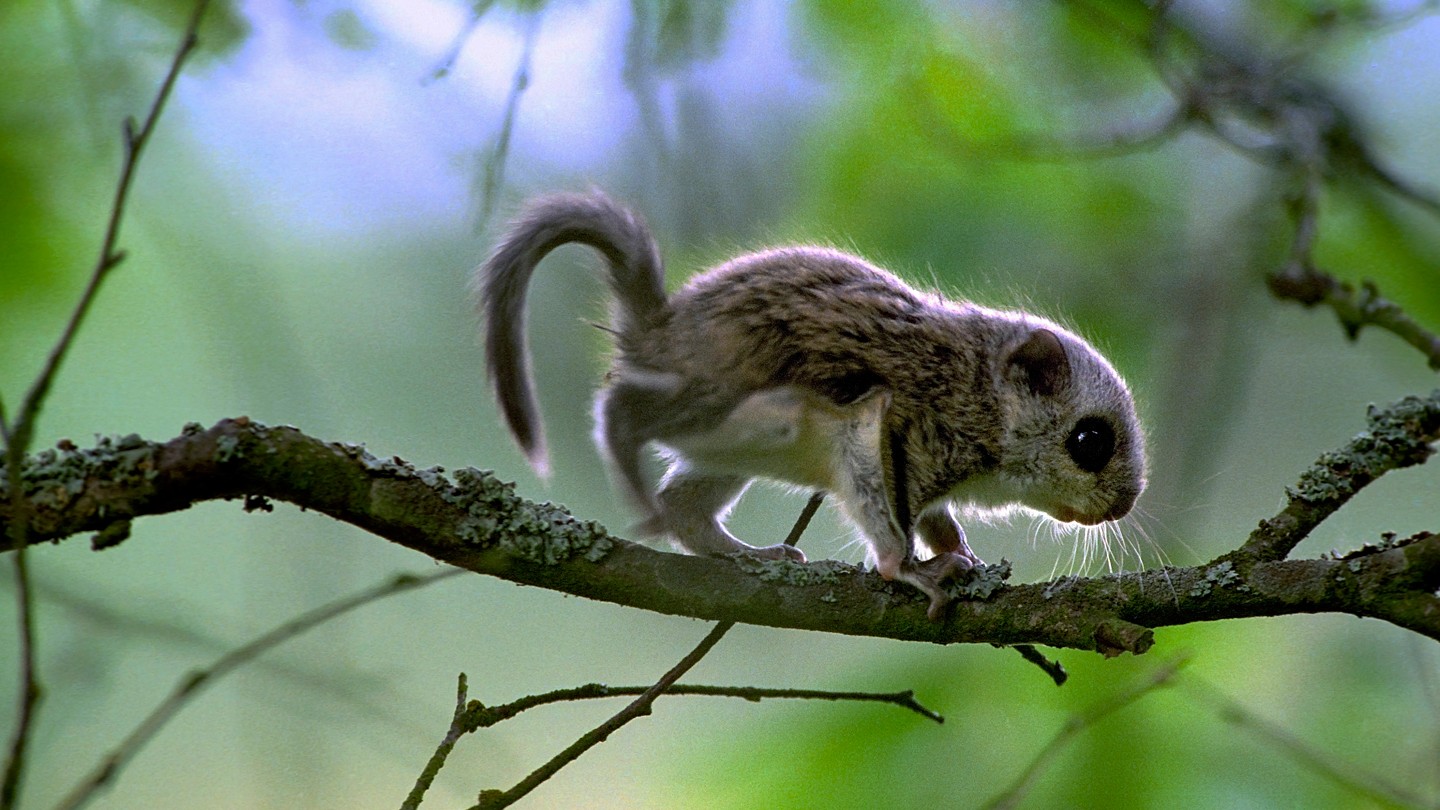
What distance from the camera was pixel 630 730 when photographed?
4.98 m

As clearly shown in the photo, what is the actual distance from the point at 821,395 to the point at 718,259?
701 mm

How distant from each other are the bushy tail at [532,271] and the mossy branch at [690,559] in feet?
2.22

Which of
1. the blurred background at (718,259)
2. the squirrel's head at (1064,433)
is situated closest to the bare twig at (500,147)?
the blurred background at (718,259)

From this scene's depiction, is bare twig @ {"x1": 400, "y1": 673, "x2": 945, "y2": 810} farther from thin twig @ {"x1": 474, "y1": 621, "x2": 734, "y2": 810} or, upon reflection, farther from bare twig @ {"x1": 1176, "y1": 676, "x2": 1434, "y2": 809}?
bare twig @ {"x1": 1176, "y1": 676, "x2": 1434, "y2": 809}

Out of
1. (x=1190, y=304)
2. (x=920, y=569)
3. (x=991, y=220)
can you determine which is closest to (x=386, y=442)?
(x=991, y=220)

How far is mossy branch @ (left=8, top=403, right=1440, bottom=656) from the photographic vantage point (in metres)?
1.94

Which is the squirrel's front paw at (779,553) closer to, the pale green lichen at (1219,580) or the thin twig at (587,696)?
the thin twig at (587,696)

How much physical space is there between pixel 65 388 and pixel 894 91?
10.4 feet

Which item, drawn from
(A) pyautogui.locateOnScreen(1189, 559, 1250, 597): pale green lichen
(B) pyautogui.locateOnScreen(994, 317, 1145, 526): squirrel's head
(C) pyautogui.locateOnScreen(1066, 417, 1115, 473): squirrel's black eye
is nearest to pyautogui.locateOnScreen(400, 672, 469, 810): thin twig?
(A) pyautogui.locateOnScreen(1189, 559, 1250, 597): pale green lichen

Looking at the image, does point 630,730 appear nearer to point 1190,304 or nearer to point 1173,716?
point 1173,716

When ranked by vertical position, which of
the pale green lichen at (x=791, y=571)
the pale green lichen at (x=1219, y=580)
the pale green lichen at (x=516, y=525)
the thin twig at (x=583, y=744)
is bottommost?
the thin twig at (x=583, y=744)

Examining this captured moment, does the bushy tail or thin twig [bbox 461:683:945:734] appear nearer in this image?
thin twig [bbox 461:683:945:734]

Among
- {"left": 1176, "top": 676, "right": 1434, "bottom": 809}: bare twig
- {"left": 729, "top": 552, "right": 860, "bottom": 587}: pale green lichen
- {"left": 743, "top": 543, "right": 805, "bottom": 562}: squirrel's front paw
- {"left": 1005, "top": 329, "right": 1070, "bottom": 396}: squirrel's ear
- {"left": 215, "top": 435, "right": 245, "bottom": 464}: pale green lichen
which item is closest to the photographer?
{"left": 215, "top": 435, "right": 245, "bottom": 464}: pale green lichen

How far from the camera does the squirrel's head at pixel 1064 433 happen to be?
3254 mm
